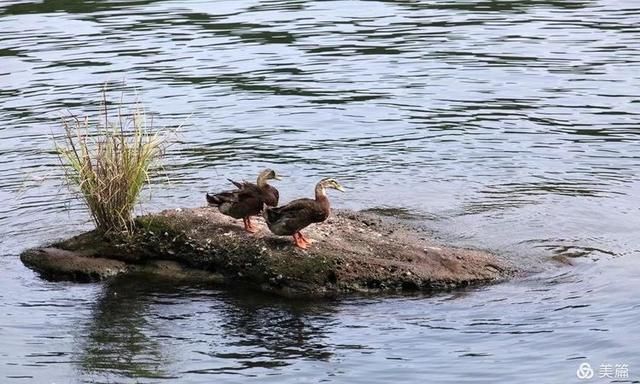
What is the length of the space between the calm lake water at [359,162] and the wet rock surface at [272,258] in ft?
0.88

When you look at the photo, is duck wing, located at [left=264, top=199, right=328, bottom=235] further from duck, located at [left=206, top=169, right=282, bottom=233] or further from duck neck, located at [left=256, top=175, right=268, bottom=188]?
duck neck, located at [left=256, top=175, right=268, bottom=188]

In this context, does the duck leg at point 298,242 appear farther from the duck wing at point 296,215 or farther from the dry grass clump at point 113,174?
the dry grass clump at point 113,174

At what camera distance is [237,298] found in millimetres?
11539

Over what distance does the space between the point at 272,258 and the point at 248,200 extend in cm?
71

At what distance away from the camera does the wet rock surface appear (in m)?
11.5

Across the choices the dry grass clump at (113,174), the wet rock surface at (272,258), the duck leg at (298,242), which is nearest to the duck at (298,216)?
the duck leg at (298,242)

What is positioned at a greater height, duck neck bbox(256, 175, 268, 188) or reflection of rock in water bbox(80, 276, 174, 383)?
duck neck bbox(256, 175, 268, 188)

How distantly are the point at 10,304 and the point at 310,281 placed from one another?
283cm

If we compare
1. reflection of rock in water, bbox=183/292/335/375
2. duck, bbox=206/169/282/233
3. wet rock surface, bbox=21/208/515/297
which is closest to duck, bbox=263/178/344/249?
wet rock surface, bbox=21/208/515/297

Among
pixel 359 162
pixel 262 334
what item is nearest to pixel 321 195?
pixel 262 334

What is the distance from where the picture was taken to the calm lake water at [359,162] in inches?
401

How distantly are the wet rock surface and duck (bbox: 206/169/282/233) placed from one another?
0.18 metres

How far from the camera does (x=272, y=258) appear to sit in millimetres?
11742

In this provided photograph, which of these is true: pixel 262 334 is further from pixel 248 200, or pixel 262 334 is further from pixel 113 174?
pixel 113 174
